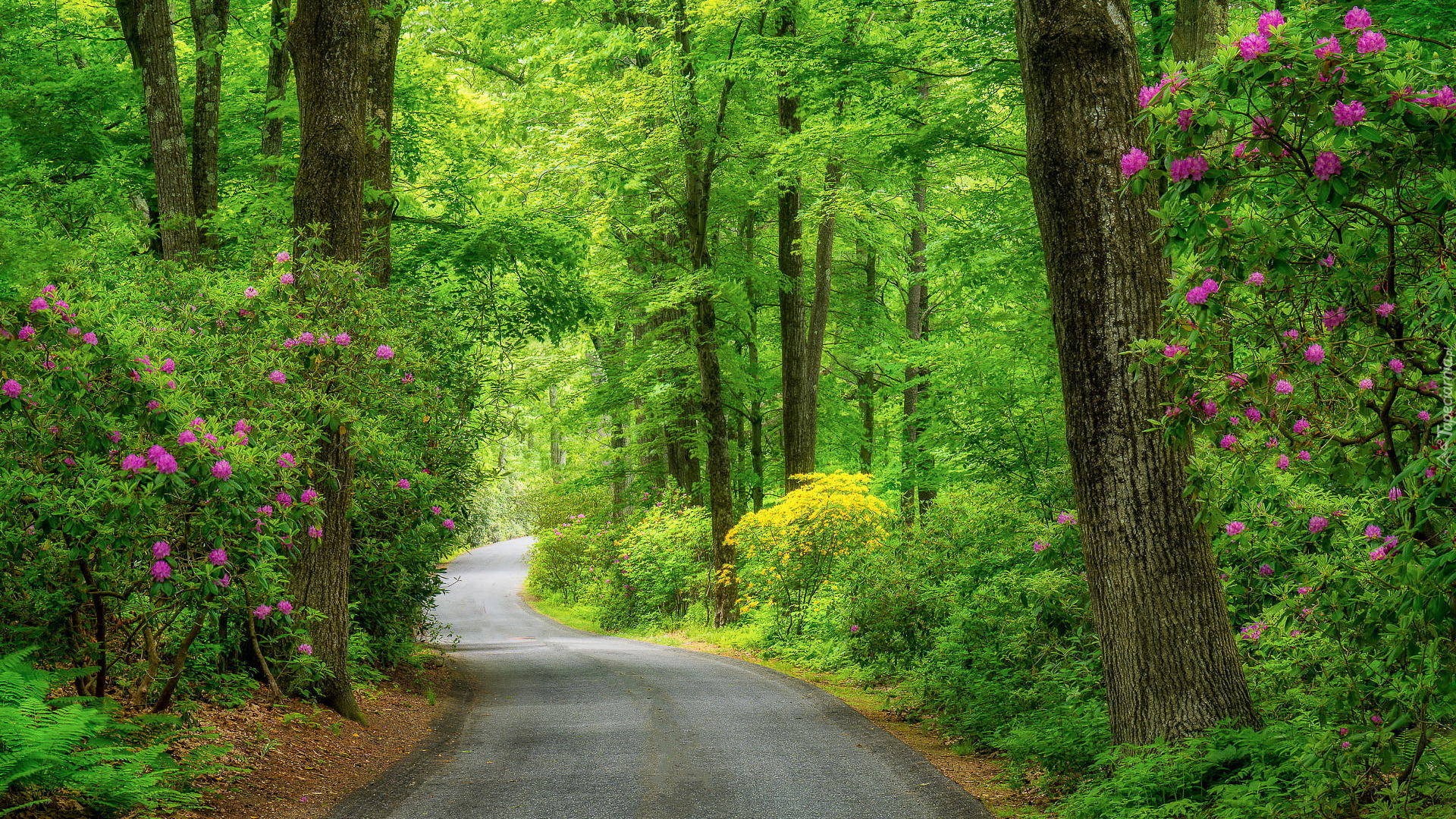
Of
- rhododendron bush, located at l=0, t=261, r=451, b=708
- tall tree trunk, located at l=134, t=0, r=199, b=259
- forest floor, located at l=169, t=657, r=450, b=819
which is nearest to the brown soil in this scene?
forest floor, located at l=169, t=657, r=450, b=819

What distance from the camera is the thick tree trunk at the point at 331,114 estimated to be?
8.93m

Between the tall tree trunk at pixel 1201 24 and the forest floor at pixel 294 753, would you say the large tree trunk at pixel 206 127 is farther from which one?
the tall tree trunk at pixel 1201 24

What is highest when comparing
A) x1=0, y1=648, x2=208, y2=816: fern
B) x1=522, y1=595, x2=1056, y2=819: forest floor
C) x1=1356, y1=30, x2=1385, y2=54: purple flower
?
x1=1356, y1=30, x2=1385, y2=54: purple flower

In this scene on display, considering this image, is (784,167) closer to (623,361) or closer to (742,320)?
(742,320)

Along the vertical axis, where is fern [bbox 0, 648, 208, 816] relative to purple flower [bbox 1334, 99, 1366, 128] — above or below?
below

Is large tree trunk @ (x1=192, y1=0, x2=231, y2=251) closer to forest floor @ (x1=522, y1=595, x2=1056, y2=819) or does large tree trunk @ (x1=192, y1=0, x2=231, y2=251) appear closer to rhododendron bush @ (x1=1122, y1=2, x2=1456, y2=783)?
forest floor @ (x1=522, y1=595, x2=1056, y2=819)

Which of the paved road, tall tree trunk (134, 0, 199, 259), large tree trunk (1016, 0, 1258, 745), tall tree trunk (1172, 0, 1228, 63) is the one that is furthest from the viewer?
tall tree trunk (134, 0, 199, 259)

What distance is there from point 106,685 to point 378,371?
3077 millimetres

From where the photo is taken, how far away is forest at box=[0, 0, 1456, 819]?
3.70 m

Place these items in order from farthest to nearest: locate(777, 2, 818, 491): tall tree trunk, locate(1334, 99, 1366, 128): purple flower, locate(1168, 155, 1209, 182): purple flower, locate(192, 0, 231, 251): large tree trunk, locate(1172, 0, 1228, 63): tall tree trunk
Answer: locate(777, 2, 818, 491): tall tree trunk, locate(192, 0, 231, 251): large tree trunk, locate(1172, 0, 1228, 63): tall tree trunk, locate(1168, 155, 1209, 182): purple flower, locate(1334, 99, 1366, 128): purple flower

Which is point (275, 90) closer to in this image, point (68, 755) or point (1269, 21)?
point (68, 755)

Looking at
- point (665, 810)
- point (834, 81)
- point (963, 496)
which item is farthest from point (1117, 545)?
point (834, 81)

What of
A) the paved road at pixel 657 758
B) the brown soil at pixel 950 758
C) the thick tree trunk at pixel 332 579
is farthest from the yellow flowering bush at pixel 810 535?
the thick tree trunk at pixel 332 579

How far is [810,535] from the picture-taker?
1591cm
